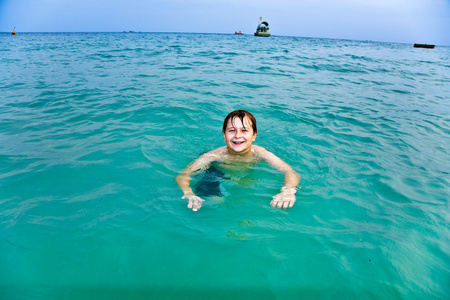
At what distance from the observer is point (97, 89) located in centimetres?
810

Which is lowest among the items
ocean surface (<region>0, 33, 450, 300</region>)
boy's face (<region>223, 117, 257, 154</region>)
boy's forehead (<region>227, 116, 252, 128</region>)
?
ocean surface (<region>0, 33, 450, 300</region>)

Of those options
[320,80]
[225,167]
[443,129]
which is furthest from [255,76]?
[225,167]

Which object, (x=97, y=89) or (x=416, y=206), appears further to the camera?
(x=97, y=89)

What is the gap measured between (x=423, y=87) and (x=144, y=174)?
11.0 meters

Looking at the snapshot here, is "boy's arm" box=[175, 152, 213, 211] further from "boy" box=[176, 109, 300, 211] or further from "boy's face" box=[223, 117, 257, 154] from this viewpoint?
"boy's face" box=[223, 117, 257, 154]

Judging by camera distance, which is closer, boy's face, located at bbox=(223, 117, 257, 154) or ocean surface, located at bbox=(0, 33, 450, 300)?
ocean surface, located at bbox=(0, 33, 450, 300)

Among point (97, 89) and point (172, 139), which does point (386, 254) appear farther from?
point (97, 89)

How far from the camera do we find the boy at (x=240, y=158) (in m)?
2.84

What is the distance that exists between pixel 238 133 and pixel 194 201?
108cm

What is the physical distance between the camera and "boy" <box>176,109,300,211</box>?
284 cm

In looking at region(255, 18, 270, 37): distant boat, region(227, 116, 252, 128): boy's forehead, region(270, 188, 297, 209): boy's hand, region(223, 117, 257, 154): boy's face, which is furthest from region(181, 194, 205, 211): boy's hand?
region(255, 18, 270, 37): distant boat

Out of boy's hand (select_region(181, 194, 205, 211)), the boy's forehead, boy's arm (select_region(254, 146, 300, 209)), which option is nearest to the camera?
boy's hand (select_region(181, 194, 205, 211))

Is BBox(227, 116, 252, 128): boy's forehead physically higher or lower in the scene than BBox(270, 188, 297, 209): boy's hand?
higher

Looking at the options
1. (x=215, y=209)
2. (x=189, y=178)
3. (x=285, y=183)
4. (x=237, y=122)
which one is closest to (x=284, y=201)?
(x=285, y=183)
